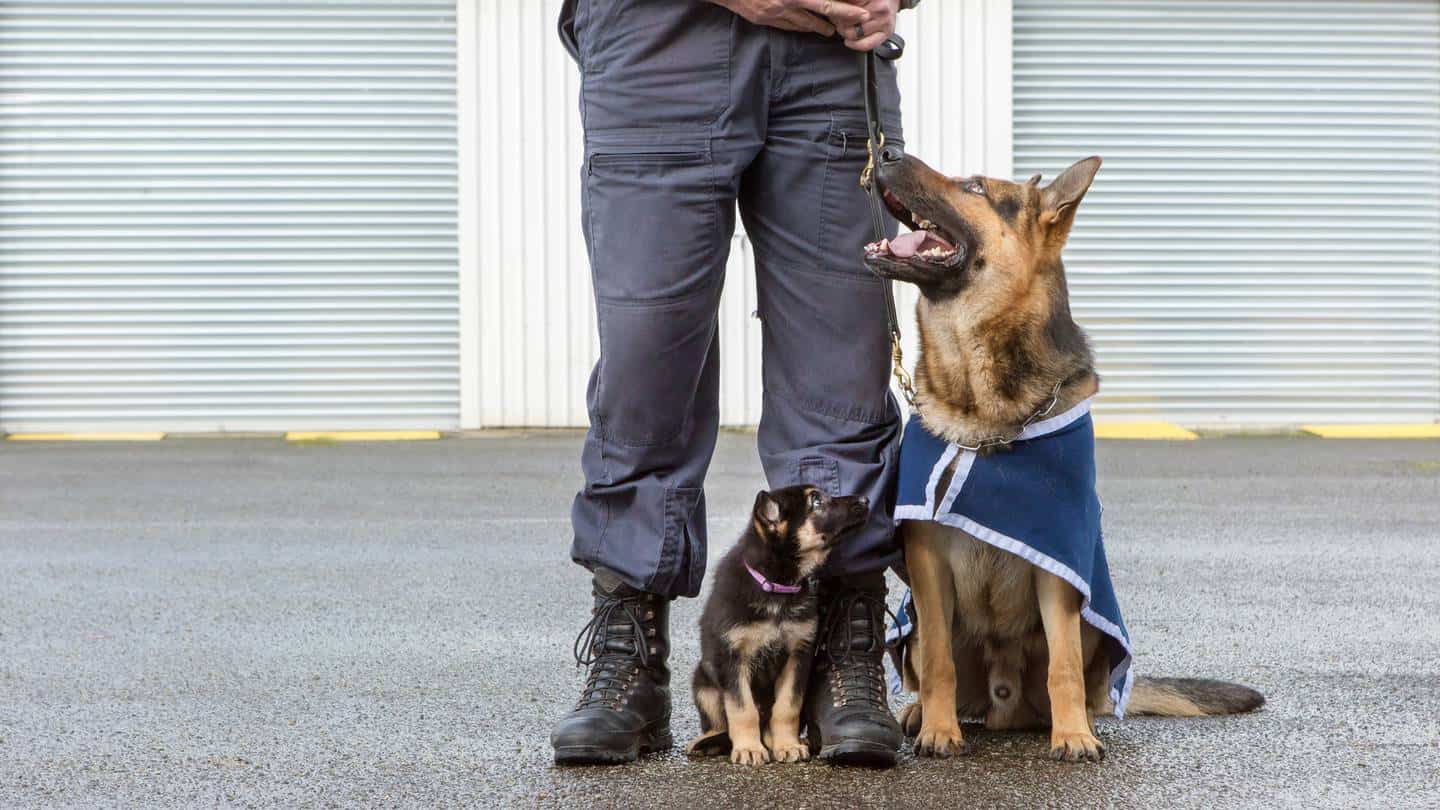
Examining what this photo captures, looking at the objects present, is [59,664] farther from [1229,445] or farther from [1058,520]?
[1229,445]

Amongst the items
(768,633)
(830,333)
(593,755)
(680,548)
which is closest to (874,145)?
(830,333)

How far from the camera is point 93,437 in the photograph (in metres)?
12.2

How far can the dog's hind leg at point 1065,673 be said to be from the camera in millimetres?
3336

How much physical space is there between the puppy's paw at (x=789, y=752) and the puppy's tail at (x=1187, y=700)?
841mm

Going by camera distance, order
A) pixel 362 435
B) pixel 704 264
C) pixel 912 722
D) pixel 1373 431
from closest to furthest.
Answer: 1. pixel 704 264
2. pixel 912 722
3. pixel 362 435
4. pixel 1373 431

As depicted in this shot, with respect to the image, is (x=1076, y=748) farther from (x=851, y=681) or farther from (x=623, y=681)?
(x=623, y=681)

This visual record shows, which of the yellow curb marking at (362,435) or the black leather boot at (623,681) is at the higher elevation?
the black leather boot at (623,681)

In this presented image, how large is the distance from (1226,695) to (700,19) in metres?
1.90

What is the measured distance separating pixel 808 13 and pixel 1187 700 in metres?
1.74

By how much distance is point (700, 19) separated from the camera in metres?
3.32

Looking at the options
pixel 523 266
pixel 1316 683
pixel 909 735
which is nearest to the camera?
pixel 909 735

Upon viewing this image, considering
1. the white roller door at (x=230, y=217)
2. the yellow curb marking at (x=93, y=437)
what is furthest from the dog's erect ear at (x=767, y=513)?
the yellow curb marking at (x=93, y=437)

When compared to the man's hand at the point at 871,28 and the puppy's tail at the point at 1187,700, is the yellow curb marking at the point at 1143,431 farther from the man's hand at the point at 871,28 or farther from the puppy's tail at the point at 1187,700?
the man's hand at the point at 871,28

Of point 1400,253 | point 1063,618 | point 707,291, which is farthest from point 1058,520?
point 1400,253
